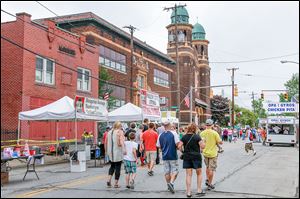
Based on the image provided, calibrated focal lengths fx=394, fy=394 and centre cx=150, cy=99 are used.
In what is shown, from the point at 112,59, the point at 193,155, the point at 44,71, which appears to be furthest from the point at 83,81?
the point at 193,155

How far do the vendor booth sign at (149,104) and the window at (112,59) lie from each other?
13.7 m

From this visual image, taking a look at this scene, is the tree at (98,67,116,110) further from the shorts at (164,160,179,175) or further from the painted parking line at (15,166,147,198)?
the shorts at (164,160,179,175)

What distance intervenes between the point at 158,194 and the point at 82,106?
28.0ft

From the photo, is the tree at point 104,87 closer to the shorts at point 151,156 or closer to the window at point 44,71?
the window at point 44,71

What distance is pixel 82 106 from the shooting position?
55.9 feet

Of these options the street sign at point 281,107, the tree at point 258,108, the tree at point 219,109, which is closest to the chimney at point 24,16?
the street sign at point 281,107

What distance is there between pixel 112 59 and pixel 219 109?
60231 millimetres

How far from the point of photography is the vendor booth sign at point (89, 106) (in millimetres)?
16781

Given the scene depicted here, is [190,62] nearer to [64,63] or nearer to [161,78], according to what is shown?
[161,78]

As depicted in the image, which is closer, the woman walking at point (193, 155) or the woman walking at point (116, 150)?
the woman walking at point (193, 155)

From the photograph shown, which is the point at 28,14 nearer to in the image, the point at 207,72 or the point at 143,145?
the point at 143,145

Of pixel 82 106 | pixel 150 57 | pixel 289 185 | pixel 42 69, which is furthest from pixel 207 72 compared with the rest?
pixel 289 185

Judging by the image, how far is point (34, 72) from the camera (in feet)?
79.7

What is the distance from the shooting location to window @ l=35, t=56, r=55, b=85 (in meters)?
24.9
